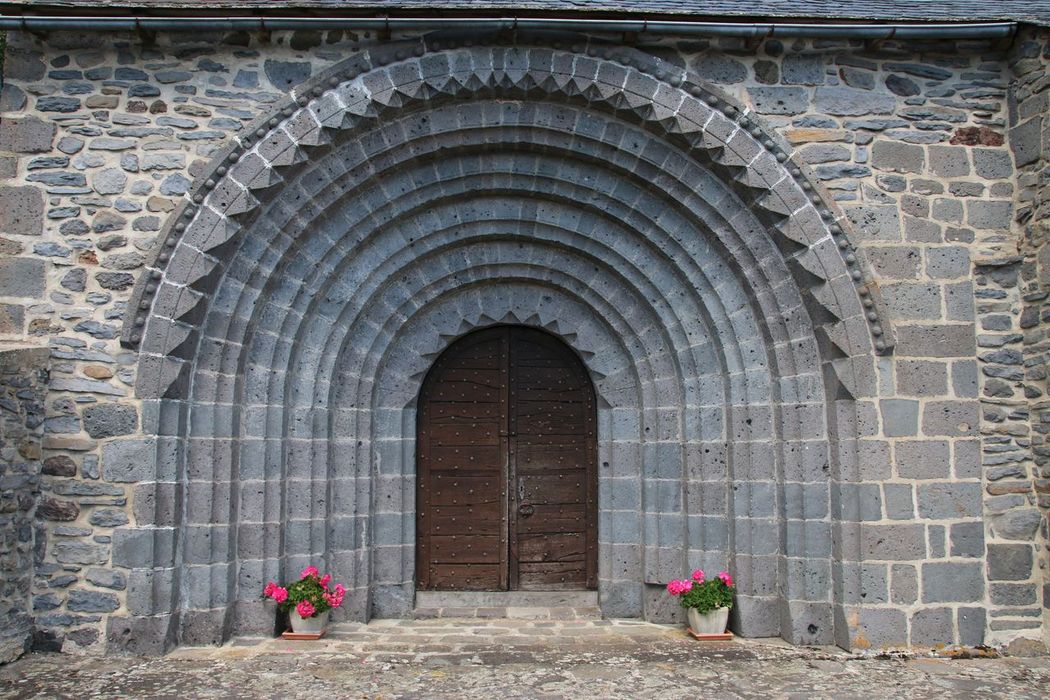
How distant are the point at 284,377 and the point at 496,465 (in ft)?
5.96

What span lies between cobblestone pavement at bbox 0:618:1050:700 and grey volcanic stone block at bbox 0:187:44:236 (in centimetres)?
276

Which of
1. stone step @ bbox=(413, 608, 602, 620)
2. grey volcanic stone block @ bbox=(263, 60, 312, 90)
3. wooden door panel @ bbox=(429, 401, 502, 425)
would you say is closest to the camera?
grey volcanic stone block @ bbox=(263, 60, 312, 90)

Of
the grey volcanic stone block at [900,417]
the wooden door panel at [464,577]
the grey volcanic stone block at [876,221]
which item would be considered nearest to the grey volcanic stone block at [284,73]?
the wooden door panel at [464,577]

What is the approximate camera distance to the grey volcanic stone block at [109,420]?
17.4ft

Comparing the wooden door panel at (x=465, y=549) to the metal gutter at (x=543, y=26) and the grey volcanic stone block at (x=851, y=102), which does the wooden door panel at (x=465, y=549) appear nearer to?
the metal gutter at (x=543, y=26)

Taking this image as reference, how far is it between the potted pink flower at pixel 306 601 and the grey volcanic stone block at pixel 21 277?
2.51 meters

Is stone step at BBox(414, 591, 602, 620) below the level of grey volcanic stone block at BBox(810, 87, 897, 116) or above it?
below

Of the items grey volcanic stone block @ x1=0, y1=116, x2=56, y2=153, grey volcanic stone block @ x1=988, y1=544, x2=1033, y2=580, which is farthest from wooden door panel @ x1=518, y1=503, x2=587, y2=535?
grey volcanic stone block @ x1=0, y1=116, x2=56, y2=153

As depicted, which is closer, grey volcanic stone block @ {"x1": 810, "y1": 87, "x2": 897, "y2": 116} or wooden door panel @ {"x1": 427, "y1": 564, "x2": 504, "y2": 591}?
grey volcanic stone block @ {"x1": 810, "y1": 87, "x2": 897, "y2": 116}

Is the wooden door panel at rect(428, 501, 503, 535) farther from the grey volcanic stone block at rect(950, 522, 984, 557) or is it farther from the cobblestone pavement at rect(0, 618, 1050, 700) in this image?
the grey volcanic stone block at rect(950, 522, 984, 557)

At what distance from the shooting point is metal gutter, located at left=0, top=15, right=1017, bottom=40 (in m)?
5.30

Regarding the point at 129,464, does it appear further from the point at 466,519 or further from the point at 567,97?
the point at 567,97

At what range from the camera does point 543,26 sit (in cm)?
545

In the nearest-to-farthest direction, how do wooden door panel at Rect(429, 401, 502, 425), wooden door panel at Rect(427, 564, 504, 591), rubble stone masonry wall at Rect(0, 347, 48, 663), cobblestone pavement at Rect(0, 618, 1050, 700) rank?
cobblestone pavement at Rect(0, 618, 1050, 700)
rubble stone masonry wall at Rect(0, 347, 48, 663)
wooden door panel at Rect(427, 564, 504, 591)
wooden door panel at Rect(429, 401, 502, 425)
